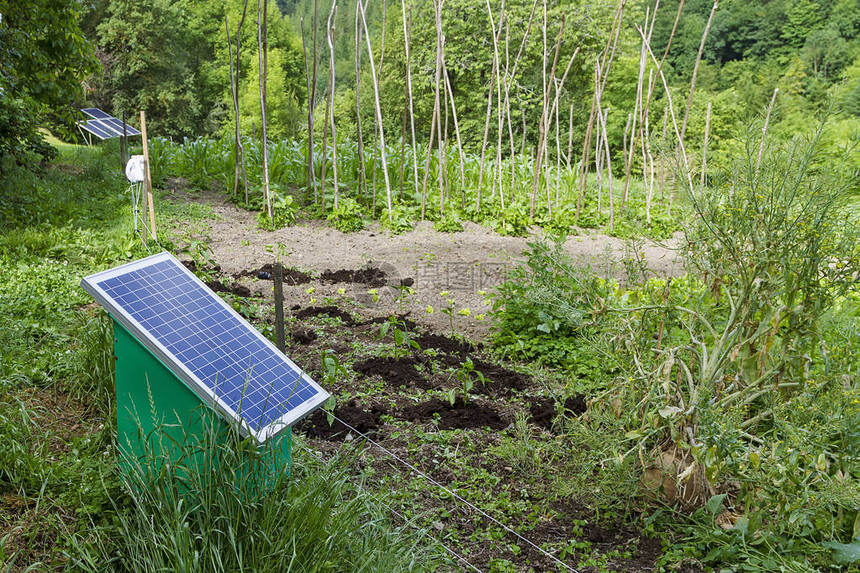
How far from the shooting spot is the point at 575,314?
111 inches

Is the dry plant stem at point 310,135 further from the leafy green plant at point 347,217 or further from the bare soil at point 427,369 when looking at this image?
the bare soil at point 427,369

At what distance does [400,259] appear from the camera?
648cm

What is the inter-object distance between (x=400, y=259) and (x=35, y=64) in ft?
12.9

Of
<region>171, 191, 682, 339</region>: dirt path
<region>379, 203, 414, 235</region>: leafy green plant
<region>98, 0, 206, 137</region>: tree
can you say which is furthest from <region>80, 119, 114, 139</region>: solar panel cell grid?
<region>98, 0, 206, 137</region>: tree

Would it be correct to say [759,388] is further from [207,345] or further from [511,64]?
[511,64]

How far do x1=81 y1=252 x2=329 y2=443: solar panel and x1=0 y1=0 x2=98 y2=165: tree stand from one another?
395 cm

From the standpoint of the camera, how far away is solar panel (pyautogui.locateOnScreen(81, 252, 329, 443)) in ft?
6.35

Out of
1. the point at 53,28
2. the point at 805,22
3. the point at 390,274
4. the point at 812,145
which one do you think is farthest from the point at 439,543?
the point at 805,22

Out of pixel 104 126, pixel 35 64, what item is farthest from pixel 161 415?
pixel 104 126

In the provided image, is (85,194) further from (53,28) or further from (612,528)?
(612,528)

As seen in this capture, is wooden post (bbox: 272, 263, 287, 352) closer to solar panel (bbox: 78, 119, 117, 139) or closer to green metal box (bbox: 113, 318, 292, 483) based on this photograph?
green metal box (bbox: 113, 318, 292, 483)

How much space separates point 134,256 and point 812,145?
5.00 metres

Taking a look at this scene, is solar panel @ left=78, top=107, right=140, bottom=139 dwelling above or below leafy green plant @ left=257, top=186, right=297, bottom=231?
above

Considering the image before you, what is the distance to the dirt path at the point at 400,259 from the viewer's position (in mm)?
5121
